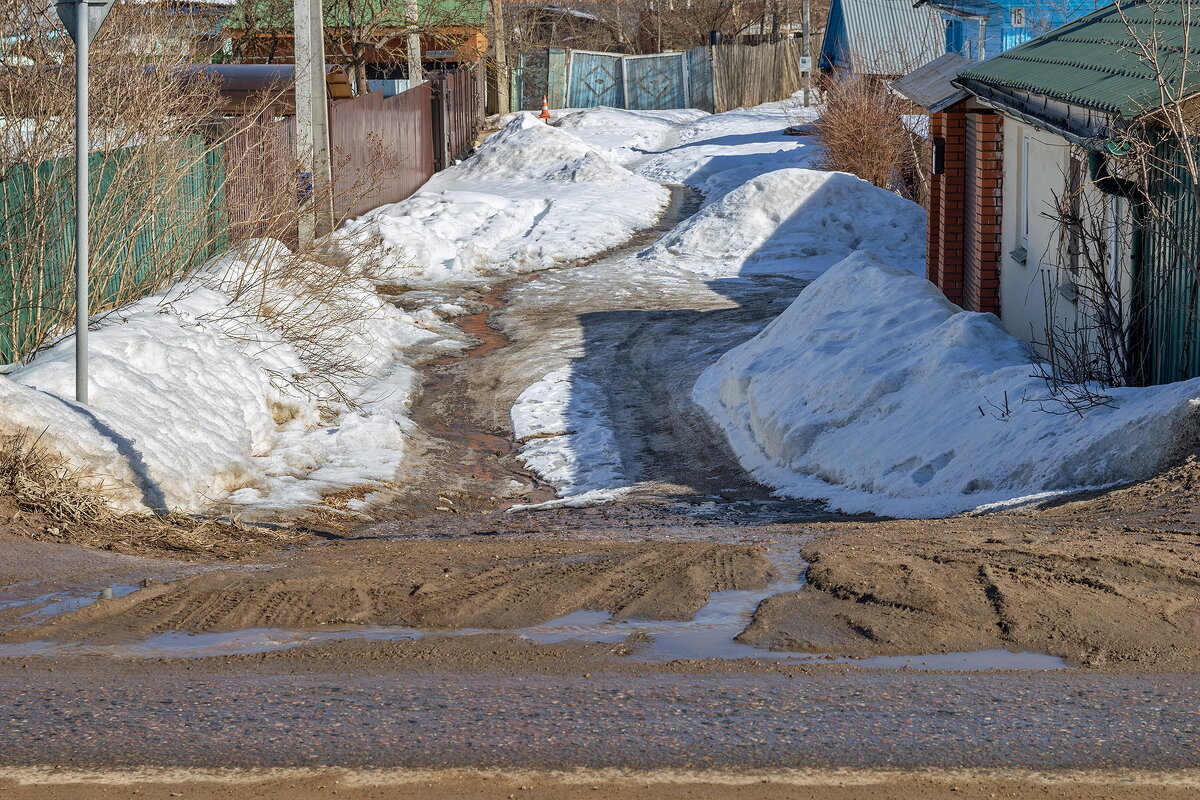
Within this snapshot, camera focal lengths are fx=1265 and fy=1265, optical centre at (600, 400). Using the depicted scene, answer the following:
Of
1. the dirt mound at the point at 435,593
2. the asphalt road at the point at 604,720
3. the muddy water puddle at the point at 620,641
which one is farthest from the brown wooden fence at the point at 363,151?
the asphalt road at the point at 604,720

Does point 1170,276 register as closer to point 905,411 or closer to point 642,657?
point 905,411

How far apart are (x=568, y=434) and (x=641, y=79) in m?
31.6

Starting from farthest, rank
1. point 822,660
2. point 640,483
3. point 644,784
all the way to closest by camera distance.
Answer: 1. point 640,483
2. point 822,660
3. point 644,784

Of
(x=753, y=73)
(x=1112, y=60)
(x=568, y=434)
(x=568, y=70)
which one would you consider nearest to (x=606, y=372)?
(x=568, y=434)

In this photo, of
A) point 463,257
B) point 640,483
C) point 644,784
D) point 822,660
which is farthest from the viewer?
point 463,257

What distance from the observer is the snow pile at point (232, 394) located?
7.60 m

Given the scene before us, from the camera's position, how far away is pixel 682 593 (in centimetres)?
526

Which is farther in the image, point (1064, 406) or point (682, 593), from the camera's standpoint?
point (1064, 406)

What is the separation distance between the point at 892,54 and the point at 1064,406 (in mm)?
30437

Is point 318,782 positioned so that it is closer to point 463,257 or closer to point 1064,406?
point 1064,406

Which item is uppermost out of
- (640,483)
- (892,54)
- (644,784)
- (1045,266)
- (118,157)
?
(892,54)

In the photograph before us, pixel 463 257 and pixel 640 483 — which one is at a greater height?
pixel 463 257

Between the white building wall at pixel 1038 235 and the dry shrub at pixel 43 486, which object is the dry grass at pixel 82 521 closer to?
the dry shrub at pixel 43 486

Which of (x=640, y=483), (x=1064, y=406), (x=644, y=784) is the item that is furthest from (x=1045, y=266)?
(x=644, y=784)
